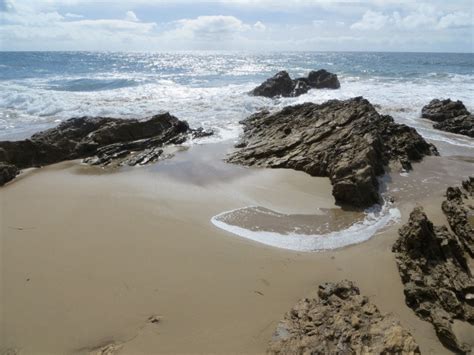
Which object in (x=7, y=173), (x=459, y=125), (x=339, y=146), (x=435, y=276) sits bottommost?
(x=435, y=276)

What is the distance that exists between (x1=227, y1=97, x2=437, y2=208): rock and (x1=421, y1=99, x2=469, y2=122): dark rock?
6.49 metres

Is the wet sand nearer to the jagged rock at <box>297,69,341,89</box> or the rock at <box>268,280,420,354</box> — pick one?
the rock at <box>268,280,420,354</box>

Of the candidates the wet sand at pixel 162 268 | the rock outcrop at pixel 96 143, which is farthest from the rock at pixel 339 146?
the rock outcrop at pixel 96 143

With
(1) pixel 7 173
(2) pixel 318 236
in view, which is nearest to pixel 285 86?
(1) pixel 7 173

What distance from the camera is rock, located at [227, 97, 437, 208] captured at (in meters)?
8.65

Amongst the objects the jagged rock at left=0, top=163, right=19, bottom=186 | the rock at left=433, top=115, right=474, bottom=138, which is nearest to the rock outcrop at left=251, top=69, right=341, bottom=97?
the rock at left=433, top=115, right=474, bottom=138

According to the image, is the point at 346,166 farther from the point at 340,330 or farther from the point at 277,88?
the point at 277,88

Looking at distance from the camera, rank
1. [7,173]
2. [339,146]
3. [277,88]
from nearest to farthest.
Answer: [7,173]
[339,146]
[277,88]

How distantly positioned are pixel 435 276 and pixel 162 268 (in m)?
4.30

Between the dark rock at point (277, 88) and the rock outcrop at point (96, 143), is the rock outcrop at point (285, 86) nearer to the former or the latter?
the dark rock at point (277, 88)

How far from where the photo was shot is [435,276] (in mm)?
5426

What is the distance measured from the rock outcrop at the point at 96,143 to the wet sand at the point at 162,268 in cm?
196

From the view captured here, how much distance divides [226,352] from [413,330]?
2462mm

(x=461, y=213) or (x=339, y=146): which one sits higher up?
(x=339, y=146)
